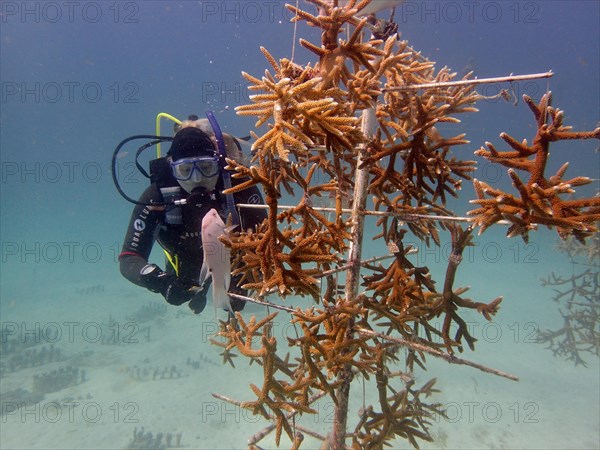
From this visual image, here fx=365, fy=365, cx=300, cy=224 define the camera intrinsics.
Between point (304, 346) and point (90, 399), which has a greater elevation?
point (304, 346)

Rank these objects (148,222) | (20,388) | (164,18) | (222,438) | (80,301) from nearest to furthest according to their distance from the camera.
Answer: (148,222) → (222,438) → (20,388) → (80,301) → (164,18)

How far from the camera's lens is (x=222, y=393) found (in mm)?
10852

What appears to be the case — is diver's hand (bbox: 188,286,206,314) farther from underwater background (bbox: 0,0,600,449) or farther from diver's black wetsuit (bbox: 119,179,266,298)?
underwater background (bbox: 0,0,600,449)

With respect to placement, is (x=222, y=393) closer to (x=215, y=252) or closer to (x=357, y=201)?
(x=215, y=252)

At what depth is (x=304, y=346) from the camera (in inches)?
87.7

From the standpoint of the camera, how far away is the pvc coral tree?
1.68 m

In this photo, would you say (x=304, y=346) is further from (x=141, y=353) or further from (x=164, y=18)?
(x=164, y=18)

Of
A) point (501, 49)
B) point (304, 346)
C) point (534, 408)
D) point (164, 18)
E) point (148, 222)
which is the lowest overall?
point (534, 408)

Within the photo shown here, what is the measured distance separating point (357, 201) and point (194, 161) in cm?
256

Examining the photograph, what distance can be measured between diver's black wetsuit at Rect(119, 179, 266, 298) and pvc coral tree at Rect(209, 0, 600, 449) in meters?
2.04

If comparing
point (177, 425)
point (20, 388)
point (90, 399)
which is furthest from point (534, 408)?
point (20, 388)

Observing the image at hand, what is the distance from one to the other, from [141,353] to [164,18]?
110309 mm
